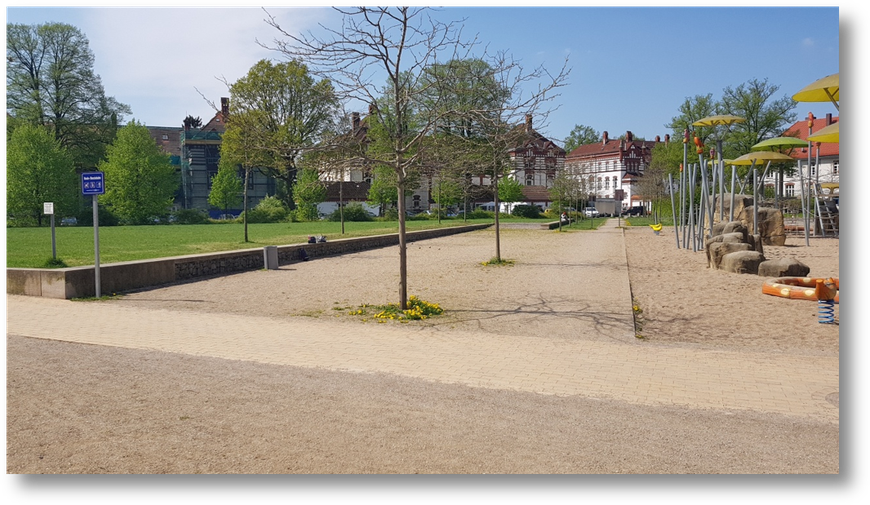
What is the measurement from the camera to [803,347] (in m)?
8.43

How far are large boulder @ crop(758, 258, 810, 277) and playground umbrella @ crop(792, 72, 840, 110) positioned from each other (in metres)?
5.39

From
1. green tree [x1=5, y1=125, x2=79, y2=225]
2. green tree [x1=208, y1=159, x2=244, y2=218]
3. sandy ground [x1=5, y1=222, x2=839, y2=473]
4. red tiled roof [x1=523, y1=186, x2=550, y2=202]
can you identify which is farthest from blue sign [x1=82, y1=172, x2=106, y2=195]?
red tiled roof [x1=523, y1=186, x2=550, y2=202]

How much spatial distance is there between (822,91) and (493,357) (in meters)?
7.57

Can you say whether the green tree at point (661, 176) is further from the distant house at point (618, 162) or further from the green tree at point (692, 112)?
the distant house at point (618, 162)

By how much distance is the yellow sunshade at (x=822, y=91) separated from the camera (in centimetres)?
1012

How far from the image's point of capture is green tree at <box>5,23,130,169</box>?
4884 centimetres

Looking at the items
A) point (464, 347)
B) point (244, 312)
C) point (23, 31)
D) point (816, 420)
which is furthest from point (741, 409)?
point (23, 31)

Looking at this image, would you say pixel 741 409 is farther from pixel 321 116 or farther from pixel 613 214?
pixel 613 214

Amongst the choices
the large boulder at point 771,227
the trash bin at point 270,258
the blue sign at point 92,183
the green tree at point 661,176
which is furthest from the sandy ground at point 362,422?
the green tree at point 661,176

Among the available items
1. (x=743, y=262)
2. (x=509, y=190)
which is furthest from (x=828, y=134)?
(x=509, y=190)

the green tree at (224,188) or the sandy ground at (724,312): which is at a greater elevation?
the green tree at (224,188)

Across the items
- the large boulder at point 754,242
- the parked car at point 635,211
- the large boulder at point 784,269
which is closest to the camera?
the large boulder at point 784,269

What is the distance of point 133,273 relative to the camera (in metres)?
13.6

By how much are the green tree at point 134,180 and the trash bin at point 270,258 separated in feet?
110
